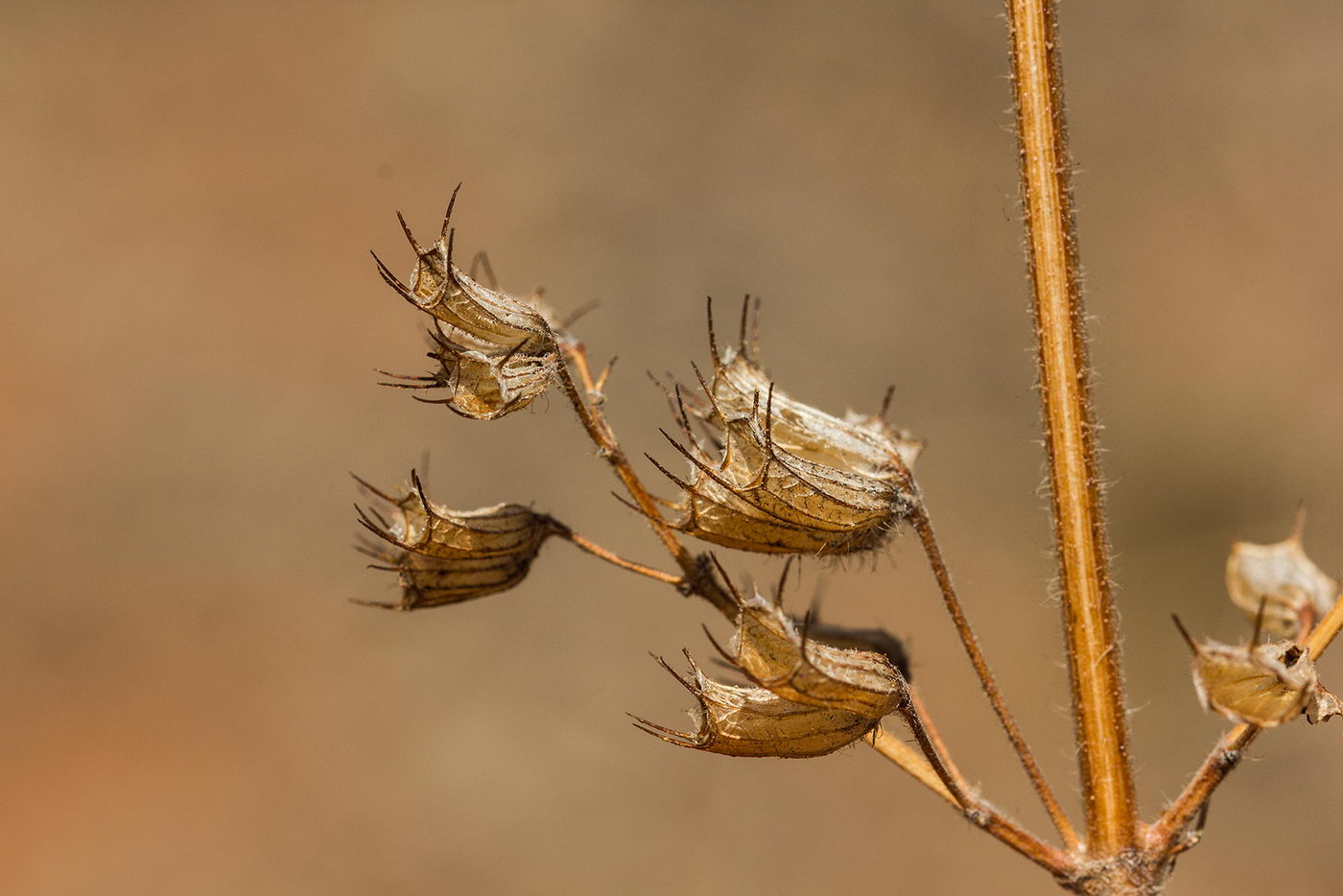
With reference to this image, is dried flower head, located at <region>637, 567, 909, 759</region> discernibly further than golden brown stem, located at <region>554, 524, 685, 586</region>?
No

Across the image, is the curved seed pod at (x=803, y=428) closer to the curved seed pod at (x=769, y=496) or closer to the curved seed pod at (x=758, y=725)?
the curved seed pod at (x=769, y=496)

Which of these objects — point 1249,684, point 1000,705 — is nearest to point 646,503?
point 1000,705

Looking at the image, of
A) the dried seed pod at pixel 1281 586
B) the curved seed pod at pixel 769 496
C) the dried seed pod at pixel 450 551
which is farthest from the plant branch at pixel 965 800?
the dried seed pod at pixel 450 551

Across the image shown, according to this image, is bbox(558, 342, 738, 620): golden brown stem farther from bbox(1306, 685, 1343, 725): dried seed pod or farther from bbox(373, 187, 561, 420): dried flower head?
bbox(1306, 685, 1343, 725): dried seed pod

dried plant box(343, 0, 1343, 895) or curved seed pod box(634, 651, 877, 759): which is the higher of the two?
dried plant box(343, 0, 1343, 895)

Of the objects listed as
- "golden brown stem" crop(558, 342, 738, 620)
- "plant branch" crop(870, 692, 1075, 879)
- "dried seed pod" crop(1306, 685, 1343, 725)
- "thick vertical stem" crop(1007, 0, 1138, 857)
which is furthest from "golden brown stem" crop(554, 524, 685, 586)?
"dried seed pod" crop(1306, 685, 1343, 725)

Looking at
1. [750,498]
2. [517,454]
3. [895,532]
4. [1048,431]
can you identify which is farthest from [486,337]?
[517,454]
